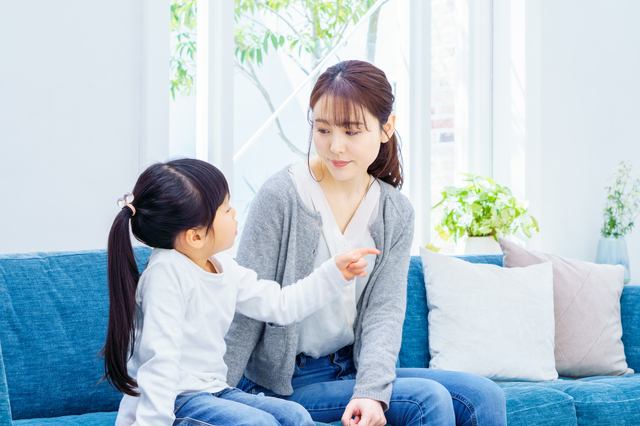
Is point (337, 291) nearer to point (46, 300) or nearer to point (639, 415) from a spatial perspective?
point (46, 300)

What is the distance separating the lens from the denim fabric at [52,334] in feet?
4.76

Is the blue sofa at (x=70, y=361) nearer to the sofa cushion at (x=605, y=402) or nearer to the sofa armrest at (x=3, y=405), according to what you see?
the sofa cushion at (x=605, y=402)

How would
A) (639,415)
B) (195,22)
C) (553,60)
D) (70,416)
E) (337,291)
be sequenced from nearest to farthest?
(337,291)
(70,416)
(639,415)
(195,22)
(553,60)

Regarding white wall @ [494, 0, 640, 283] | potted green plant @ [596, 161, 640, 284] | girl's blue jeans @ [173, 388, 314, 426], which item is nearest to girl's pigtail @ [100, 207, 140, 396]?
girl's blue jeans @ [173, 388, 314, 426]

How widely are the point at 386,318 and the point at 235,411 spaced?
453 millimetres

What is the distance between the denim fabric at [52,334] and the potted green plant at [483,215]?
163cm

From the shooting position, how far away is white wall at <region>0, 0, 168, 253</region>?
171 cm

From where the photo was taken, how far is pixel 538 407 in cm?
164

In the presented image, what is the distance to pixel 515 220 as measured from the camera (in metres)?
2.78

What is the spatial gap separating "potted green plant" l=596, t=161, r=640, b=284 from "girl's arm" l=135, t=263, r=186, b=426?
95.2 inches

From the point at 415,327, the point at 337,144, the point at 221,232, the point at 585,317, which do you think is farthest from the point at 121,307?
the point at 585,317

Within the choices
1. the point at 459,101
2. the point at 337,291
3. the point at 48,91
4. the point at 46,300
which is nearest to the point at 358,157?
the point at 337,291

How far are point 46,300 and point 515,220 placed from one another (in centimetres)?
200

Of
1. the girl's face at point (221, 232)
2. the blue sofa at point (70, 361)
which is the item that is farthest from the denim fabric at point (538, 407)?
the girl's face at point (221, 232)
